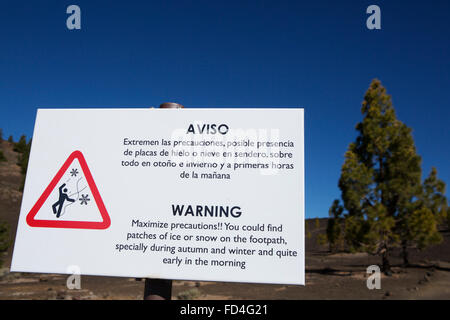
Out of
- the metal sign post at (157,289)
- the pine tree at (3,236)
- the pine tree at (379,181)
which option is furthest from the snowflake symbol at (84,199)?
the pine tree at (3,236)

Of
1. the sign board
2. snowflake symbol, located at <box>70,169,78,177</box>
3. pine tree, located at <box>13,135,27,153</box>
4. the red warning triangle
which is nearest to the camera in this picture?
the sign board

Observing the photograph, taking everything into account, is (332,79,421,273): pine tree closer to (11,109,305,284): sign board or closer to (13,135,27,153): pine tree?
(11,109,305,284): sign board

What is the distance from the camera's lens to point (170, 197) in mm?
2193

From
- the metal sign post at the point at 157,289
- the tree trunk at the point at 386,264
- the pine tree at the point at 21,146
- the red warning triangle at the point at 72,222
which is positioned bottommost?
the tree trunk at the point at 386,264

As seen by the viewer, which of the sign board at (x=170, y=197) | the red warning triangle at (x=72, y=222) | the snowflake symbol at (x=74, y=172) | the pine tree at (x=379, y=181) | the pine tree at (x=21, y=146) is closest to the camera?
the sign board at (x=170, y=197)

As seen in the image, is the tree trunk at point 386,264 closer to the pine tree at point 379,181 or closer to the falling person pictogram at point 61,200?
the pine tree at point 379,181

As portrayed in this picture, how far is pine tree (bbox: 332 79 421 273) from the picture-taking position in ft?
53.4

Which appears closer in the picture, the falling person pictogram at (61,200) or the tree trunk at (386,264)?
the falling person pictogram at (61,200)

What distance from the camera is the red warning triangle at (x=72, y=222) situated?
2201 mm

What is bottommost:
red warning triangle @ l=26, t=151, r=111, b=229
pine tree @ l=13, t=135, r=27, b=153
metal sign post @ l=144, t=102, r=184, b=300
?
metal sign post @ l=144, t=102, r=184, b=300

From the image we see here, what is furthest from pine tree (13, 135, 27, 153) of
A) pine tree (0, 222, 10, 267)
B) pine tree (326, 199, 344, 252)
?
pine tree (326, 199, 344, 252)

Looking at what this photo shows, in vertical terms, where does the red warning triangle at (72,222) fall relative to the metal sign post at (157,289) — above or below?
above

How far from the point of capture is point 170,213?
2.17 m
